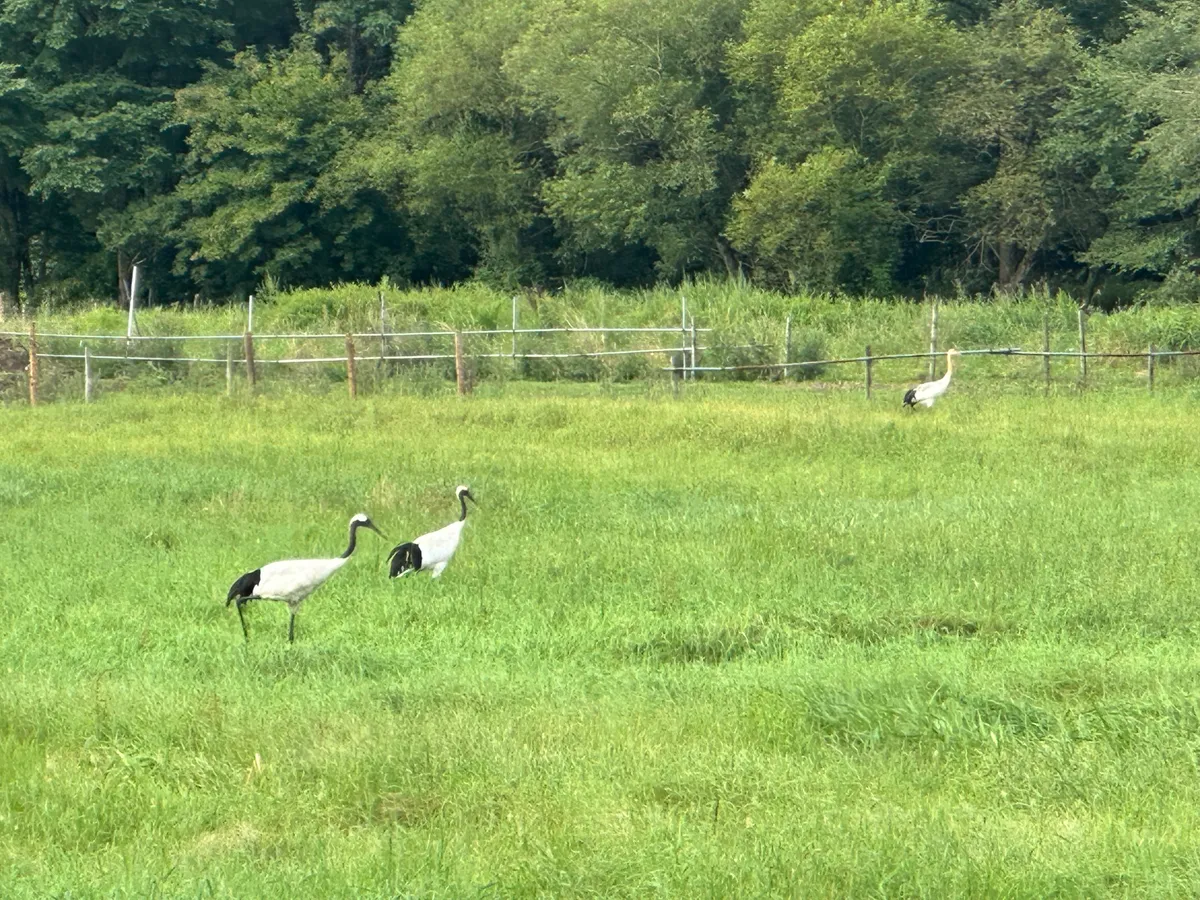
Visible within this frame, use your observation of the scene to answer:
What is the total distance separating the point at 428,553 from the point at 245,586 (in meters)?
1.60

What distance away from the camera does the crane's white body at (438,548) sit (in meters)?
9.91

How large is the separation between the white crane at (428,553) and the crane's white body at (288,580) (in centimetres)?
104

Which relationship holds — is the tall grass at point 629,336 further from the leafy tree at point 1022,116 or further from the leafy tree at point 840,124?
the leafy tree at point 1022,116

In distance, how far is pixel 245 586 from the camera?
8.55 metres

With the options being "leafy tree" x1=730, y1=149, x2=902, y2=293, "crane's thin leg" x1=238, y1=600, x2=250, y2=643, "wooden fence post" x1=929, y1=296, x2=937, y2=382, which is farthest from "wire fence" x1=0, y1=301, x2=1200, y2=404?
"crane's thin leg" x1=238, y1=600, x2=250, y2=643

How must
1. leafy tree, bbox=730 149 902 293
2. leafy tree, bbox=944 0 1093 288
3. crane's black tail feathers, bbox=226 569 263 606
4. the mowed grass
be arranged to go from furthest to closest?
leafy tree, bbox=944 0 1093 288 → leafy tree, bbox=730 149 902 293 → crane's black tail feathers, bbox=226 569 263 606 → the mowed grass

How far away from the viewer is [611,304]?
31.9m

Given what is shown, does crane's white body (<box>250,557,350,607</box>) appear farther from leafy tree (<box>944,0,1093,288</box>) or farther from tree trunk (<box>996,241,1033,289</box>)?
tree trunk (<box>996,241,1033,289</box>)

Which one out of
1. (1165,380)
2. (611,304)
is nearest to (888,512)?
(1165,380)

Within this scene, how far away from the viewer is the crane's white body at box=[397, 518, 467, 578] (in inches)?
390

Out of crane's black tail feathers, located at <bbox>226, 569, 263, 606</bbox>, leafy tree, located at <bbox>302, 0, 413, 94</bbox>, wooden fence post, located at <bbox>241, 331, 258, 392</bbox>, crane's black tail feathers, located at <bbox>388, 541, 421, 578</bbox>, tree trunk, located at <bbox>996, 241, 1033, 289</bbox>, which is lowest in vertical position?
crane's black tail feathers, located at <bbox>388, 541, 421, 578</bbox>

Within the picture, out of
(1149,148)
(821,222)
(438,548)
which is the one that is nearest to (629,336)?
(821,222)

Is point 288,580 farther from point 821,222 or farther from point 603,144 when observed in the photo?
point 603,144

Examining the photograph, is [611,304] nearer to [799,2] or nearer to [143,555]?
[799,2]
